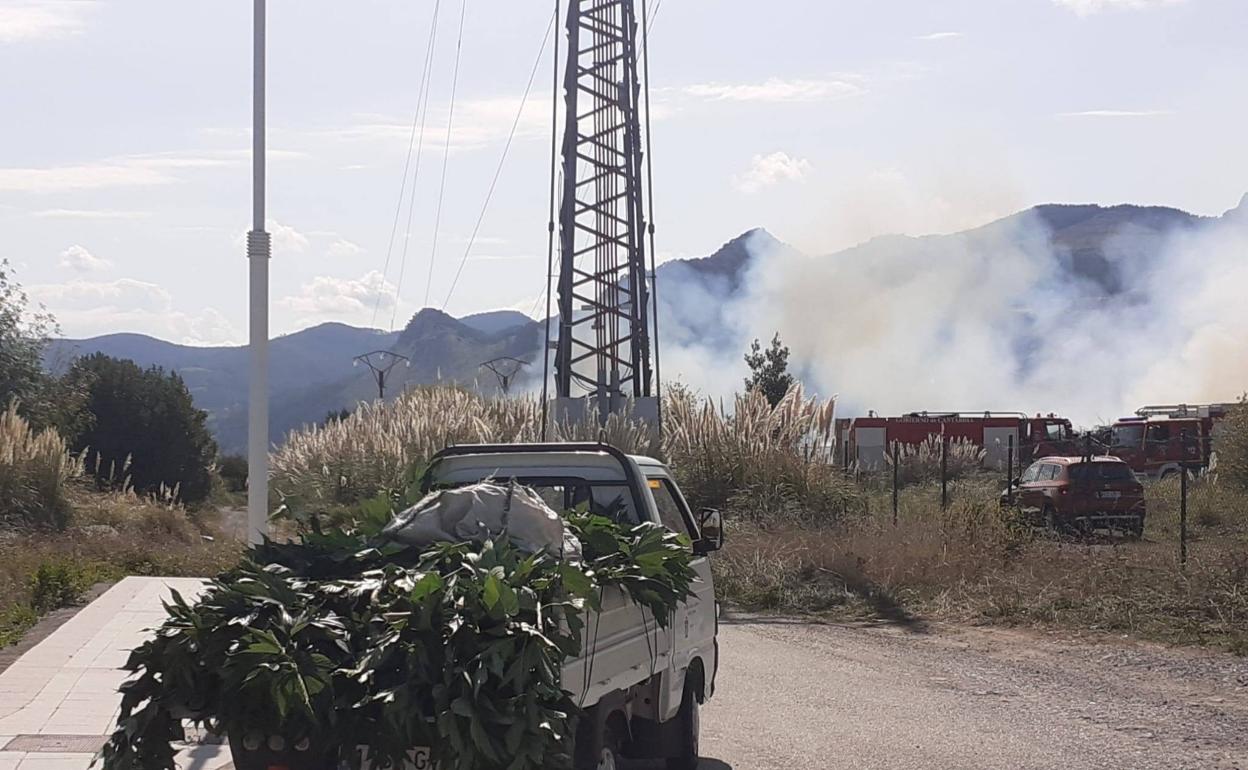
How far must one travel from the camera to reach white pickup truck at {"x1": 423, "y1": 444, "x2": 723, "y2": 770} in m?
7.23

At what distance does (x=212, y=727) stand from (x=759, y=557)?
49.5 feet

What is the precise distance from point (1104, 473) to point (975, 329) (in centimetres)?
10080

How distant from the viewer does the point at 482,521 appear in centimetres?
674

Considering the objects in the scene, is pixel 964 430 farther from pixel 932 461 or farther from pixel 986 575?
pixel 986 575

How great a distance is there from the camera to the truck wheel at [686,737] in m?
8.47

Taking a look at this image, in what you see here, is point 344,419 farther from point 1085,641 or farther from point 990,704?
point 990,704

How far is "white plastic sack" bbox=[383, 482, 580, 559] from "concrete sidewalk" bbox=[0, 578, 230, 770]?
49.9 inches

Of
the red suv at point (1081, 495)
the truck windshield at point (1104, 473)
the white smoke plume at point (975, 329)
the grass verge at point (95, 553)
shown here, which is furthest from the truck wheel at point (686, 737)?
the white smoke plume at point (975, 329)

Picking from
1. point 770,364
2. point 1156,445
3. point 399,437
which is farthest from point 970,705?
point 770,364

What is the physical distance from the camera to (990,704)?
1146 centimetres

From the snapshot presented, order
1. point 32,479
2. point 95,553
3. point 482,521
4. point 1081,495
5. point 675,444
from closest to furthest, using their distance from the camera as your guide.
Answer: point 482,521 < point 95,553 < point 32,479 < point 675,444 < point 1081,495

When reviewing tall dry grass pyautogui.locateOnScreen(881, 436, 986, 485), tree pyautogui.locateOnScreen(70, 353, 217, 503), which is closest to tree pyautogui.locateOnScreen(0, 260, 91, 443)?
tree pyautogui.locateOnScreen(70, 353, 217, 503)

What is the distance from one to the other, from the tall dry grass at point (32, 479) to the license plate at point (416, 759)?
16.8 metres

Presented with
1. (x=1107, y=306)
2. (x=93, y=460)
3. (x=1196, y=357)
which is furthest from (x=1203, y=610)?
(x=1107, y=306)
